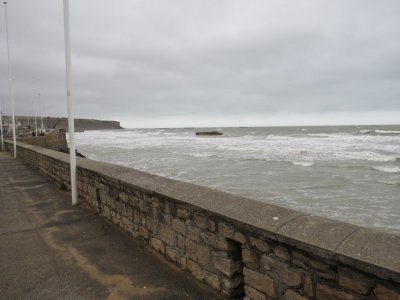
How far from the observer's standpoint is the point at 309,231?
88.5 inches

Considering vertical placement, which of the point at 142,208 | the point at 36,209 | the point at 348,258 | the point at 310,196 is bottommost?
the point at 310,196

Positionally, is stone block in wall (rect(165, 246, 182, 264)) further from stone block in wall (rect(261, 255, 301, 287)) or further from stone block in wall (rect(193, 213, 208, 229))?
stone block in wall (rect(261, 255, 301, 287))

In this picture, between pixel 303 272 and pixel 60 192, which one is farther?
pixel 60 192

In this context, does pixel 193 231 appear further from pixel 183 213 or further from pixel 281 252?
pixel 281 252

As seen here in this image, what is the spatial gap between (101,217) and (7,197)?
335 centimetres

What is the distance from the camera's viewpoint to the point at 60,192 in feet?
24.3

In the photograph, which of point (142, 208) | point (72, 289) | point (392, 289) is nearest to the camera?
point (392, 289)

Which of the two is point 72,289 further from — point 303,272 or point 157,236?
point 303,272

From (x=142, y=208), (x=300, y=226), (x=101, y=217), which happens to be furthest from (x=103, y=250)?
(x=300, y=226)

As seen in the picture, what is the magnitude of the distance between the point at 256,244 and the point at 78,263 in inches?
86.3

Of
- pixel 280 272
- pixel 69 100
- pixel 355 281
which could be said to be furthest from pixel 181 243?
pixel 69 100

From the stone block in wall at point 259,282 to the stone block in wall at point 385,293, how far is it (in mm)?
776

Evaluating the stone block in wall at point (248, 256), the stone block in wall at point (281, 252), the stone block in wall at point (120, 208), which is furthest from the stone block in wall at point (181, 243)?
the stone block in wall at point (120, 208)

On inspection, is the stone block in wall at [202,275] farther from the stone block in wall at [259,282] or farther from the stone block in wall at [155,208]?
the stone block in wall at [155,208]
